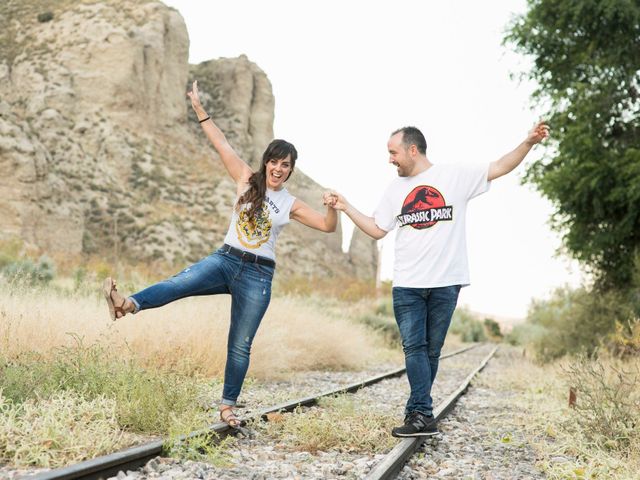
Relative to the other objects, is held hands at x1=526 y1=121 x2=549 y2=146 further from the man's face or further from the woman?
the woman

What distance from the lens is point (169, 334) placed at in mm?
10109

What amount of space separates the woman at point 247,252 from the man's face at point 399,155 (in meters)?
0.71

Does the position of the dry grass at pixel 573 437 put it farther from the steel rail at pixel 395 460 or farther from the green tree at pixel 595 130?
the green tree at pixel 595 130

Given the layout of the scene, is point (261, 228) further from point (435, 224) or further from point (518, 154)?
point (518, 154)

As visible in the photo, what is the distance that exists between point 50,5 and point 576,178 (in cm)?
4763

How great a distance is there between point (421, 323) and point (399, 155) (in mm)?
1486

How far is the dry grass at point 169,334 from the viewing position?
8.37m

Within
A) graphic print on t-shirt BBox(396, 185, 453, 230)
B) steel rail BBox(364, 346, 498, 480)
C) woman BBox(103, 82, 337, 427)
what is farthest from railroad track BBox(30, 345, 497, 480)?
graphic print on t-shirt BBox(396, 185, 453, 230)

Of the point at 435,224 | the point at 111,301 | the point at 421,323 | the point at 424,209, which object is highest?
the point at 424,209

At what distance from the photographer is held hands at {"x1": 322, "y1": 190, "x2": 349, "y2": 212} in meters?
6.02

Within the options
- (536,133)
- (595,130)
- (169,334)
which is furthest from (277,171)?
(595,130)

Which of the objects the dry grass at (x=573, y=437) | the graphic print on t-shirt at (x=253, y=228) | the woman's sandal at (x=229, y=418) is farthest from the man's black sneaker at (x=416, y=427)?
the graphic print on t-shirt at (x=253, y=228)

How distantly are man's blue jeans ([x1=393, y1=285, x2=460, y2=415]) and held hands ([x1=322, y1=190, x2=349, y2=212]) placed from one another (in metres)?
0.87

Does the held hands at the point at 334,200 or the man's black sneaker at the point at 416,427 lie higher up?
the held hands at the point at 334,200
